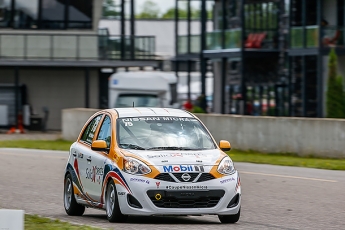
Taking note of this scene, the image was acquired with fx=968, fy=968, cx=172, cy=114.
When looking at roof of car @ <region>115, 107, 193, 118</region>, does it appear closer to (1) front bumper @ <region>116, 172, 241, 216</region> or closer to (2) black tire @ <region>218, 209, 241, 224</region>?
(1) front bumper @ <region>116, 172, 241, 216</region>

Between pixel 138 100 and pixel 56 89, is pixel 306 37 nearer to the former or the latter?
pixel 138 100

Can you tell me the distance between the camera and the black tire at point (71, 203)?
12945mm

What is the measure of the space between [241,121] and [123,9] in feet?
59.4

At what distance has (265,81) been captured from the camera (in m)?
47.0

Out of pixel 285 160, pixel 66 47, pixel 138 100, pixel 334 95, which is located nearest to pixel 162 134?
pixel 285 160

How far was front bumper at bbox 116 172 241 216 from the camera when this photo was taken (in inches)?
429

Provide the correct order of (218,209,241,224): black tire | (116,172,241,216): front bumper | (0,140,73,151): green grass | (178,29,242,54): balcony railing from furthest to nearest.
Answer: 1. (178,29,242,54): balcony railing
2. (0,140,73,151): green grass
3. (218,209,241,224): black tire
4. (116,172,241,216): front bumper

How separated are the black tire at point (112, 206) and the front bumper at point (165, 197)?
0.13 m

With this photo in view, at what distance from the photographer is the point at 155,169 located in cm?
1093

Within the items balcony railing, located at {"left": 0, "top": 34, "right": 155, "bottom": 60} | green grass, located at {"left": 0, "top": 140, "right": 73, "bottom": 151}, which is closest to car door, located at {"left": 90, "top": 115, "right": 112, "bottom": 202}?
green grass, located at {"left": 0, "top": 140, "right": 73, "bottom": 151}

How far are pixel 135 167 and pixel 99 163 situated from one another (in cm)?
94

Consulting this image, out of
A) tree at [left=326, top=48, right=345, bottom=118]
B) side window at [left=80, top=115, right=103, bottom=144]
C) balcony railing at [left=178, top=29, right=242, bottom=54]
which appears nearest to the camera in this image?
side window at [left=80, top=115, right=103, bottom=144]

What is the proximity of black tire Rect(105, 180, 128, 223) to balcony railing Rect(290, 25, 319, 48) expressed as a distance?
2914 centimetres

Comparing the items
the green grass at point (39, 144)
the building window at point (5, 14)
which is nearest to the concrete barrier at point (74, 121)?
the green grass at point (39, 144)
